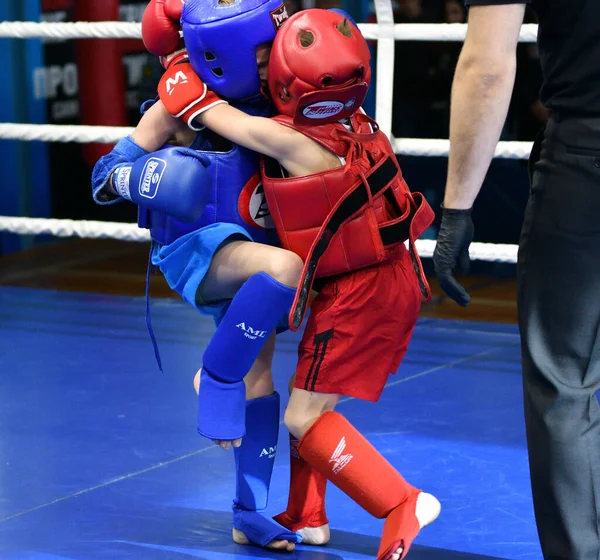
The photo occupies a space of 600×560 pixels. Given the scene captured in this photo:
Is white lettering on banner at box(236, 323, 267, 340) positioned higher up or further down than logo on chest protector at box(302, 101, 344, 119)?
further down

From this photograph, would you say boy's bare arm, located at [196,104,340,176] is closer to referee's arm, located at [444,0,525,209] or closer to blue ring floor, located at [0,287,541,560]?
referee's arm, located at [444,0,525,209]

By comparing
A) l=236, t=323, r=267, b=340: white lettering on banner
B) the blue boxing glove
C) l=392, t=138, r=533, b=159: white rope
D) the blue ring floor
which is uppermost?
the blue boxing glove

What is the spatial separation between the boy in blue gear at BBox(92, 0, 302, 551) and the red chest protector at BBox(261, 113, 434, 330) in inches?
2.1

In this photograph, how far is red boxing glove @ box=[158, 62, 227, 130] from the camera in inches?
74.7

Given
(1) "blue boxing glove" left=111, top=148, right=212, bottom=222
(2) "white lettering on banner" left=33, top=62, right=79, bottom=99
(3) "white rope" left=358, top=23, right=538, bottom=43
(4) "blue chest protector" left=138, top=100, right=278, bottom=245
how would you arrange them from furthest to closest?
(2) "white lettering on banner" left=33, top=62, right=79, bottom=99 < (3) "white rope" left=358, top=23, right=538, bottom=43 < (4) "blue chest protector" left=138, top=100, right=278, bottom=245 < (1) "blue boxing glove" left=111, top=148, right=212, bottom=222

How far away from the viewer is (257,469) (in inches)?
80.3

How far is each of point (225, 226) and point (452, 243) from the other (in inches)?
16.9

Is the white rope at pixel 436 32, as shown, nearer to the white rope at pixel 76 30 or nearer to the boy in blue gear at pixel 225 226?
the white rope at pixel 76 30

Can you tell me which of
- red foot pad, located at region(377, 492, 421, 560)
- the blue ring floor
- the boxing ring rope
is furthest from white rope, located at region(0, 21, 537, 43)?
red foot pad, located at region(377, 492, 421, 560)

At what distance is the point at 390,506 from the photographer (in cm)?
186

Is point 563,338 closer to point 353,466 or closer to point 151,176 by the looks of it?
point 353,466

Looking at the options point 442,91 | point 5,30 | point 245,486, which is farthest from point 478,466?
point 442,91

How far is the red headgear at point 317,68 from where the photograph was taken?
179cm

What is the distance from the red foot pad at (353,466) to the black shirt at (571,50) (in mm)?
663
